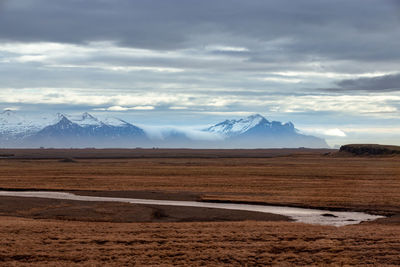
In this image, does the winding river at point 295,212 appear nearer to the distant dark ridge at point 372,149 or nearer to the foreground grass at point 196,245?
the foreground grass at point 196,245

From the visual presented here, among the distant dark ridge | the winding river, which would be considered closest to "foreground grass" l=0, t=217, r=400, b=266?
the winding river

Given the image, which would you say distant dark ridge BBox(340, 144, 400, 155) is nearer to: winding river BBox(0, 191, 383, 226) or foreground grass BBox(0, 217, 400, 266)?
winding river BBox(0, 191, 383, 226)

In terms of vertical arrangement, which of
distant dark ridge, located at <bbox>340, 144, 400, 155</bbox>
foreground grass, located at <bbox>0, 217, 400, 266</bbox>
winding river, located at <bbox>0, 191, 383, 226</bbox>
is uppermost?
distant dark ridge, located at <bbox>340, 144, 400, 155</bbox>

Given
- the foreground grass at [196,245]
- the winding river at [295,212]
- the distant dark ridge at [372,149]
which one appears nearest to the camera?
the foreground grass at [196,245]

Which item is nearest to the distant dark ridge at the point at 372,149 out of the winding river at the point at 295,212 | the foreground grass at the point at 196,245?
the winding river at the point at 295,212

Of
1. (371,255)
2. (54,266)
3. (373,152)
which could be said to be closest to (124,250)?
(54,266)

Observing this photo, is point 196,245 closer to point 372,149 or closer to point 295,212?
point 295,212

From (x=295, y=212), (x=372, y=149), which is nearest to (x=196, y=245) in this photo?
(x=295, y=212)

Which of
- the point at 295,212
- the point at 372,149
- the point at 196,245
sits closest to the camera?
the point at 196,245

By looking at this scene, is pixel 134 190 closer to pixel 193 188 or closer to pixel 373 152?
pixel 193 188

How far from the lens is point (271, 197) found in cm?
4775

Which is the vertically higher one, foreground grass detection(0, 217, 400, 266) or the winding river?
foreground grass detection(0, 217, 400, 266)

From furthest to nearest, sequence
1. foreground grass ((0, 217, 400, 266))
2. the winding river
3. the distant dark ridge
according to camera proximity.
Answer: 1. the distant dark ridge
2. the winding river
3. foreground grass ((0, 217, 400, 266))

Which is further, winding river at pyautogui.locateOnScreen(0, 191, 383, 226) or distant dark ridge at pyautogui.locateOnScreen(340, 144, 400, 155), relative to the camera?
distant dark ridge at pyautogui.locateOnScreen(340, 144, 400, 155)
